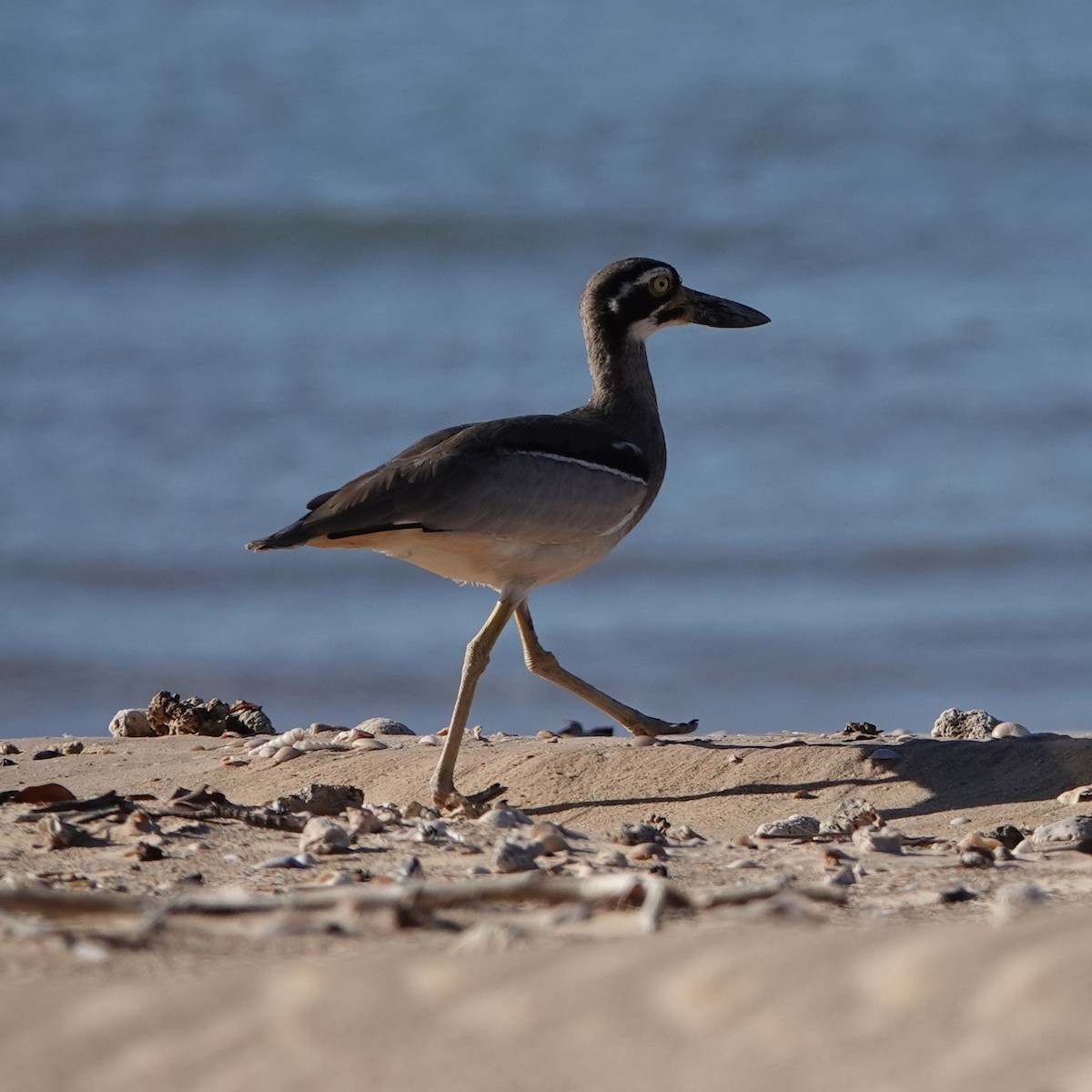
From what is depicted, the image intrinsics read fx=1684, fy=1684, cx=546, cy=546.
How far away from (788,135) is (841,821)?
17.4 meters

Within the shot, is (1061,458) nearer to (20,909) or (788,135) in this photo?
(788,135)

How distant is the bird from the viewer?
621cm

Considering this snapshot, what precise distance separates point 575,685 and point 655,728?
39 centimetres

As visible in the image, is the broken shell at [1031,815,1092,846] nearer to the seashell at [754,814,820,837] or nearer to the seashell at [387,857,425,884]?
the seashell at [754,814,820,837]

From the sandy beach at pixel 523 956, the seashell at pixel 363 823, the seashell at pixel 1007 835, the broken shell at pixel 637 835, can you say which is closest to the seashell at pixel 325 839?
the sandy beach at pixel 523 956

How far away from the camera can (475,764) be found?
6.47 meters

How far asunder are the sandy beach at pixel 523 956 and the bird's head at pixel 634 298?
3.02 m

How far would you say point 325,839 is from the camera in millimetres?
4605

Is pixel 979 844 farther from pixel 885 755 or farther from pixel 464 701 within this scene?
pixel 464 701

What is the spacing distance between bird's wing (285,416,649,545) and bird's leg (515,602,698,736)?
22.9 inches

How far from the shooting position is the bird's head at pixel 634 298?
7.44 m

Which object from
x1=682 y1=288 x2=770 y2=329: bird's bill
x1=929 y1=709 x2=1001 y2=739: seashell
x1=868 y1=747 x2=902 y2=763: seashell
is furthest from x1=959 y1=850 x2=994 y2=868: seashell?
x1=682 y1=288 x2=770 y2=329: bird's bill

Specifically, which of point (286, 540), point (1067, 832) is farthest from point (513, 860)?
point (286, 540)

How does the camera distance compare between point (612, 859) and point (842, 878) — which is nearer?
point (842, 878)
